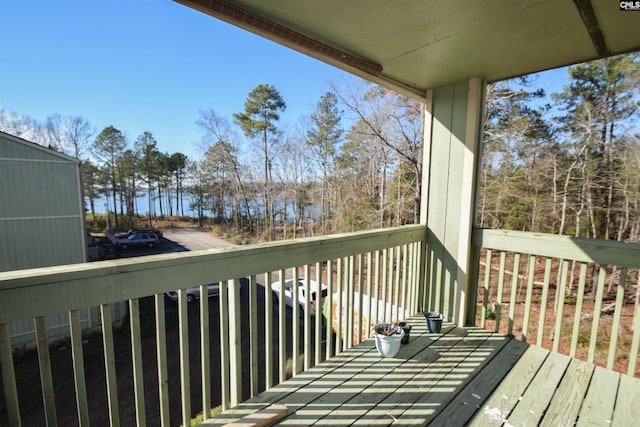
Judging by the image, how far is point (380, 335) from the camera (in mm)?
1954

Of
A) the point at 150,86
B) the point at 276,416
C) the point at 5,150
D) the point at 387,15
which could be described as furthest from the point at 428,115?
Result: the point at 150,86

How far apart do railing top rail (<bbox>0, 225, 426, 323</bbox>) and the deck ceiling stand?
3.93ft

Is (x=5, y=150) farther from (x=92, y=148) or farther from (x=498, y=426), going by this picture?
(x=92, y=148)

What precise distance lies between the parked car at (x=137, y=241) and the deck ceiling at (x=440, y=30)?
578 inches

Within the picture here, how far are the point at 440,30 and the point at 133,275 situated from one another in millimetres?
2037

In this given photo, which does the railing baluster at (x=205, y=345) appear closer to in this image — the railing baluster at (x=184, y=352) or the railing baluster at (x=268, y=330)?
the railing baluster at (x=184, y=352)

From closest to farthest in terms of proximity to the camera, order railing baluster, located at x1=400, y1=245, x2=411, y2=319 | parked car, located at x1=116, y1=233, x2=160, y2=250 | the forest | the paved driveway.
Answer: railing baluster, located at x1=400, y1=245, x2=411, y2=319 < the forest < parked car, located at x1=116, y1=233, x2=160, y2=250 < the paved driveway

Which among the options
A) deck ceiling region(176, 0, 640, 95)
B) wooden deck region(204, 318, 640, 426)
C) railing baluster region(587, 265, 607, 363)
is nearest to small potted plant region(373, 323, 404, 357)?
wooden deck region(204, 318, 640, 426)

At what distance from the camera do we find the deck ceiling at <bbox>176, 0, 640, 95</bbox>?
1386mm

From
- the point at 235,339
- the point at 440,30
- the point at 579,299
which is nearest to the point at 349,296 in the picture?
the point at 235,339

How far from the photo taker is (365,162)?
11.1m

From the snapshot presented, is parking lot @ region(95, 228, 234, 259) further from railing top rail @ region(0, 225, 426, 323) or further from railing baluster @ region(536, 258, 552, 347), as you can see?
railing baluster @ region(536, 258, 552, 347)

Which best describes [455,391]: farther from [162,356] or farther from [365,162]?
[365,162]

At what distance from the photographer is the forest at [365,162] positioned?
7145 mm
